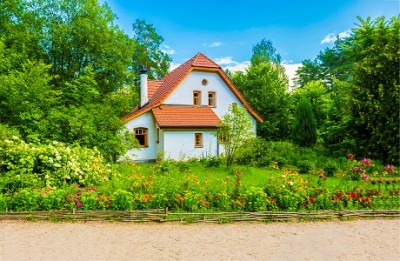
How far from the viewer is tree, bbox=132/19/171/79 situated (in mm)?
33562

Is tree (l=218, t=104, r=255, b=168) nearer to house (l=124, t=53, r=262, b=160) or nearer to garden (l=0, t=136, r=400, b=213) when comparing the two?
house (l=124, t=53, r=262, b=160)

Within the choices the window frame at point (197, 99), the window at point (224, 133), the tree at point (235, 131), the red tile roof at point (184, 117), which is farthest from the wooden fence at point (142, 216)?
the window frame at point (197, 99)

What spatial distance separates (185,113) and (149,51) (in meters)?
16.7

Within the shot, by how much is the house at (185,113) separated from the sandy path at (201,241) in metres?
12.0

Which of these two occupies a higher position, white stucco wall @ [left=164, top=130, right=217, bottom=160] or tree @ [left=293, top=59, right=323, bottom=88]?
tree @ [left=293, top=59, right=323, bottom=88]

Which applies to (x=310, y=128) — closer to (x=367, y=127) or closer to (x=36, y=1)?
(x=367, y=127)

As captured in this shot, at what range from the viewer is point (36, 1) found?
694 inches

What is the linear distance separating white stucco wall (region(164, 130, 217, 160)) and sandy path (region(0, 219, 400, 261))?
41.7ft

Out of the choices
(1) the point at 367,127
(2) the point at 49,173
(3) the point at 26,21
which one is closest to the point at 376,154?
(1) the point at 367,127

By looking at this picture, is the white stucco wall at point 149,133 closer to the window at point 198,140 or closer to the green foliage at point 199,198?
the window at point 198,140

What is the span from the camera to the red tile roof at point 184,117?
19.0 metres

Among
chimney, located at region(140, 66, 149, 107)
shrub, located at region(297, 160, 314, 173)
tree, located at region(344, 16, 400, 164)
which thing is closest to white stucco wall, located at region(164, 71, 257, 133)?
chimney, located at region(140, 66, 149, 107)

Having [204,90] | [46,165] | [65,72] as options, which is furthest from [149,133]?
[46,165]

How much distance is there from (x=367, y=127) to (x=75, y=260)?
14578mm
